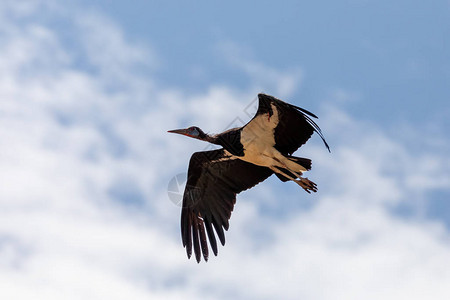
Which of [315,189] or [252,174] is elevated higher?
[252,174]

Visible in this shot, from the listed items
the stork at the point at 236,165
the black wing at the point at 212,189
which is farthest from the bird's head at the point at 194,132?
the black wing at the point at 212,189

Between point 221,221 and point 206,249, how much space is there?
0.65m

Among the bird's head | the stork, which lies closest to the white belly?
the stork

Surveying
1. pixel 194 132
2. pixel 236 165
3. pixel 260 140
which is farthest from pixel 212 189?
pixel 260 140

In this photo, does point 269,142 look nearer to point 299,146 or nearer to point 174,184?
point 299,146

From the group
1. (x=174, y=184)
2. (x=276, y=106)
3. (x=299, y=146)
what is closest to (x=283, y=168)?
(x=299, y=146)

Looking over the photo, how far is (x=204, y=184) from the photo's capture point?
15.4m

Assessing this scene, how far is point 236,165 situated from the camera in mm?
15250

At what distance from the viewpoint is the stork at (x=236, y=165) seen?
13695mm

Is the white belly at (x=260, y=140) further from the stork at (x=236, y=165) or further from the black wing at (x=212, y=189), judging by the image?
the black wing at (x=212, y=189)

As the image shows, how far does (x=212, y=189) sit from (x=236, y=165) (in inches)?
27.6

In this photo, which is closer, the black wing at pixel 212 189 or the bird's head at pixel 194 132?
the bird's head at pixel 194 132

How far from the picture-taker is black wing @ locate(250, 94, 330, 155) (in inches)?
515

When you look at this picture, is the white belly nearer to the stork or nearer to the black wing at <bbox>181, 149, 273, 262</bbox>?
the stork
